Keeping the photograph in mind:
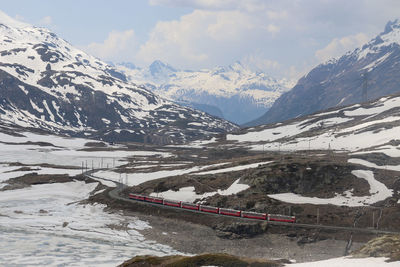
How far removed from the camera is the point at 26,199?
147 meters

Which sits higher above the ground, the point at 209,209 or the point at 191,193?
the point at 191,193

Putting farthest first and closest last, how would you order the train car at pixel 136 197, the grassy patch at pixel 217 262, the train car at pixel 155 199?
the train car at pixel 136 197, the train car at pixel 155 199, the grassy patch at pixel 217 262

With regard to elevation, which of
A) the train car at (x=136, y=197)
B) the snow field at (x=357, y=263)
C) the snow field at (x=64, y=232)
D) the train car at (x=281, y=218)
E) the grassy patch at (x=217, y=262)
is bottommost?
the snow field at (x=64, y=232)

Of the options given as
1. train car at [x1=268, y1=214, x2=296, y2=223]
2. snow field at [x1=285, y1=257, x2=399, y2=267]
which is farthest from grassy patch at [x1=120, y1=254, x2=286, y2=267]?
train car at [x1=268, y1=214, x2=296, y2=223]

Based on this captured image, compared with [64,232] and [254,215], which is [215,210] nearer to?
[254,215]

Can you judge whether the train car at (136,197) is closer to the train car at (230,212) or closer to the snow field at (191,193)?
the snow field at (191,193)

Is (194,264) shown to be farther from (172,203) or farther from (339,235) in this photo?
(172,203)

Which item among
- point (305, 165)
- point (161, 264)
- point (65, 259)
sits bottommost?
point (65, 259)

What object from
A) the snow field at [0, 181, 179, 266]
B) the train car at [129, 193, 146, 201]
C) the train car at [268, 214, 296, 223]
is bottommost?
the snow field at [0, 181, 179, 266]

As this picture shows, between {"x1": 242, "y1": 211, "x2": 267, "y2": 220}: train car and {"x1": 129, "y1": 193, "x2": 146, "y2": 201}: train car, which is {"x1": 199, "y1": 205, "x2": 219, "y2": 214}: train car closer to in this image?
{"x1": 242, "y1": 211, "x2": 267, "y2": 220}: train car

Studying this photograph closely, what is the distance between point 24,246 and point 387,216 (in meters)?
85.4

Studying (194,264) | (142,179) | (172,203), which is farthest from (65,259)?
(142,179)

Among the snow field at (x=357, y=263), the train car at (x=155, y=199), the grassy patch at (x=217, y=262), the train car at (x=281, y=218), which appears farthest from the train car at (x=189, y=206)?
the snow field at (x=357, y=263)

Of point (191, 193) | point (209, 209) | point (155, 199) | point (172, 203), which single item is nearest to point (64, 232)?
point (172, 203)
